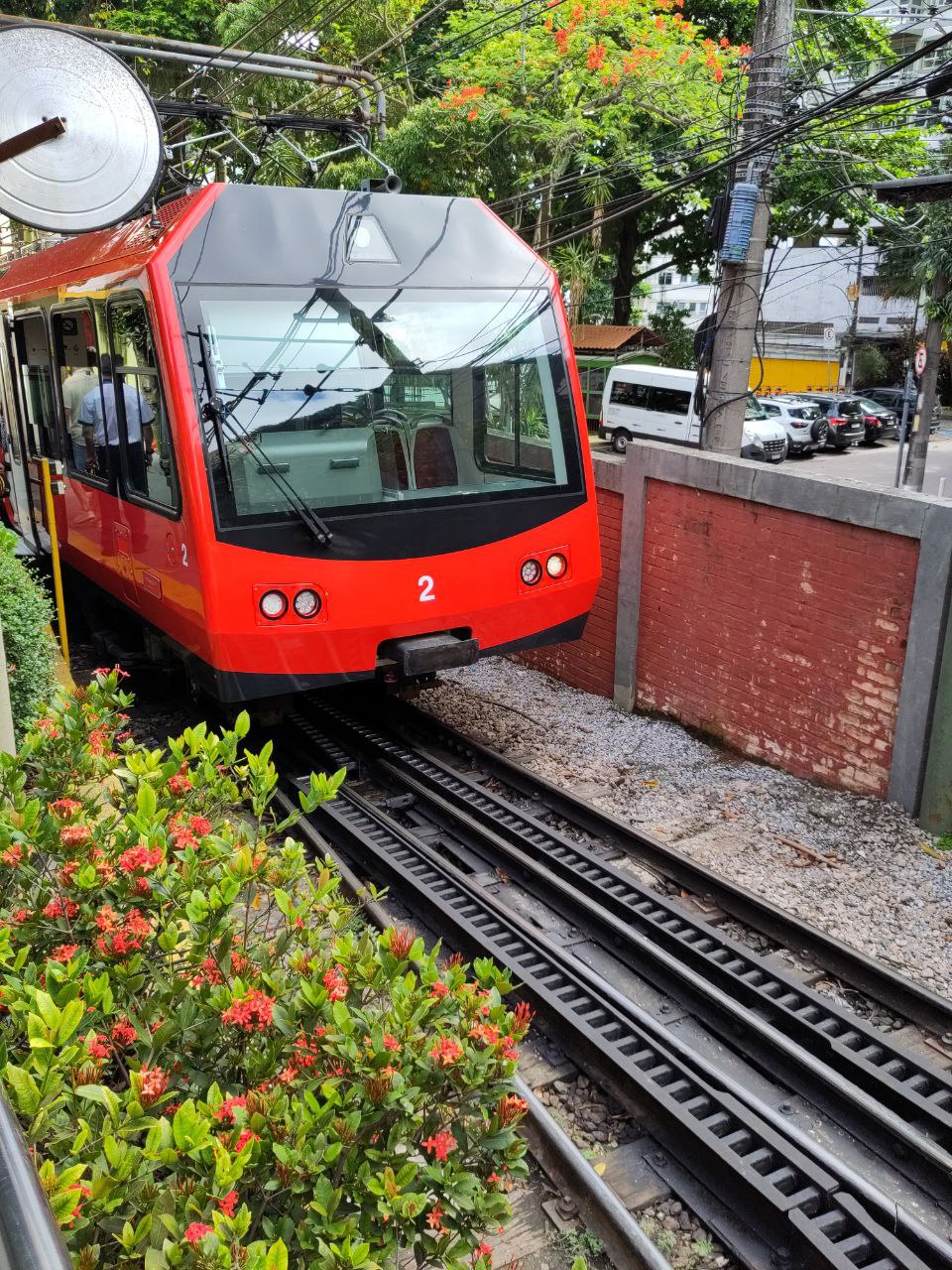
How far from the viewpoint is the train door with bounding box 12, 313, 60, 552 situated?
8.70 m

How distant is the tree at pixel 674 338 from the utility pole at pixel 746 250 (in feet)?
81.2

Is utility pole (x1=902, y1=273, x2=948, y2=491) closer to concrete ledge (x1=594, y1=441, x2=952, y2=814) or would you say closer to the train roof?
concrete ledge (x1=594, y1=441, x2=952, y2=814)

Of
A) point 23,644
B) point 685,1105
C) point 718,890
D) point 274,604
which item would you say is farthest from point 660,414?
point 685,1105

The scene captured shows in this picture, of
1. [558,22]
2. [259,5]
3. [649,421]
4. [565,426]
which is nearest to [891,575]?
[565,426]

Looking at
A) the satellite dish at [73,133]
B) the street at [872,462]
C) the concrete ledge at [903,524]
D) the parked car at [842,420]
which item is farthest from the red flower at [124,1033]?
the parked car at [842,420]

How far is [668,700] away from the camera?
8.13 meters

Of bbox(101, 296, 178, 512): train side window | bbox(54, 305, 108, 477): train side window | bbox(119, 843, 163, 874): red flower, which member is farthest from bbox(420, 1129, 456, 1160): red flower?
bbox(54, 305, 108, 477): train side window

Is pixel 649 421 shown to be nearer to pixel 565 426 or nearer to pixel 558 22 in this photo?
pixel 558 22

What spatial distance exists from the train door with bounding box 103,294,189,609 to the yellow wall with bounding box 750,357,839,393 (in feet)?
127

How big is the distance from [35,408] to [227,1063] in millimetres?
7983

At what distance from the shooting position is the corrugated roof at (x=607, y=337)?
1249 inches

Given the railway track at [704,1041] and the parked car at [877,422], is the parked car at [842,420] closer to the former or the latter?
the parked car at [877,422]

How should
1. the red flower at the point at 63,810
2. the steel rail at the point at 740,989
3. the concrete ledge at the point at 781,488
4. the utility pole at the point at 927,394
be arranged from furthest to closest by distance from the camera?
the utility pole at the point at 927,394 → the concrete ledge at the point at 781,488 → the steel rail at the point at 740,989 → the red flower at the point at 63,810

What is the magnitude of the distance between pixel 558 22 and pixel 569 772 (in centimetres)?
1369
